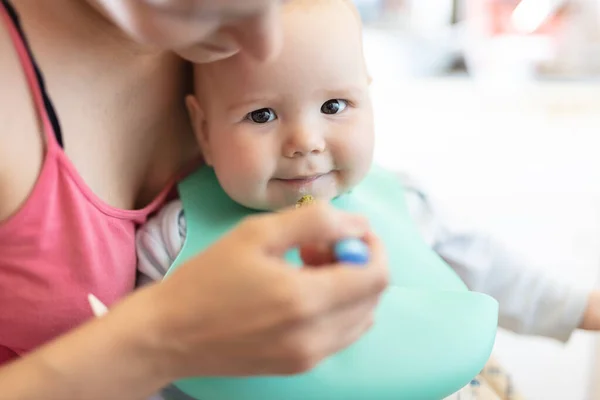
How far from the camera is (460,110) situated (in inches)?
62.5

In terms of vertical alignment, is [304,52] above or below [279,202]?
above

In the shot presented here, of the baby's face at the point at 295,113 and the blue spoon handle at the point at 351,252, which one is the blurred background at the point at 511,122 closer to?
the baby's face at the point at 295,113

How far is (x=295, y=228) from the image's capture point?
438 mm

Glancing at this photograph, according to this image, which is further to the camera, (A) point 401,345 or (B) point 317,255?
(A) point 401,345

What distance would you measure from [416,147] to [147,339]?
1.15 m

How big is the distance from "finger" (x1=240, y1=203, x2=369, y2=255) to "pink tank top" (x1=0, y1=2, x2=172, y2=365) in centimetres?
22

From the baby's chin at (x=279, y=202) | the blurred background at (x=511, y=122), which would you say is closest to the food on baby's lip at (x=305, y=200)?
the baby's chin at (x=279, y=202)

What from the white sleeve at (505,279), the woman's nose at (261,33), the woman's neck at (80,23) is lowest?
the white sleeve at (505,279)

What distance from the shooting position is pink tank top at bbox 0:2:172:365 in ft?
1.85

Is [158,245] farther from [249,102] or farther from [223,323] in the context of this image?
[223,323]

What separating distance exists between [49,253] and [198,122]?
23 centimetres

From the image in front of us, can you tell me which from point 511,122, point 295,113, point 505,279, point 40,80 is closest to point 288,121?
point 295,113

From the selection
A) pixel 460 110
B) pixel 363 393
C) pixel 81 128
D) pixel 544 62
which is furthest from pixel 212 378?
pixel 544 62

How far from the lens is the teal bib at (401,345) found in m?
0.57
